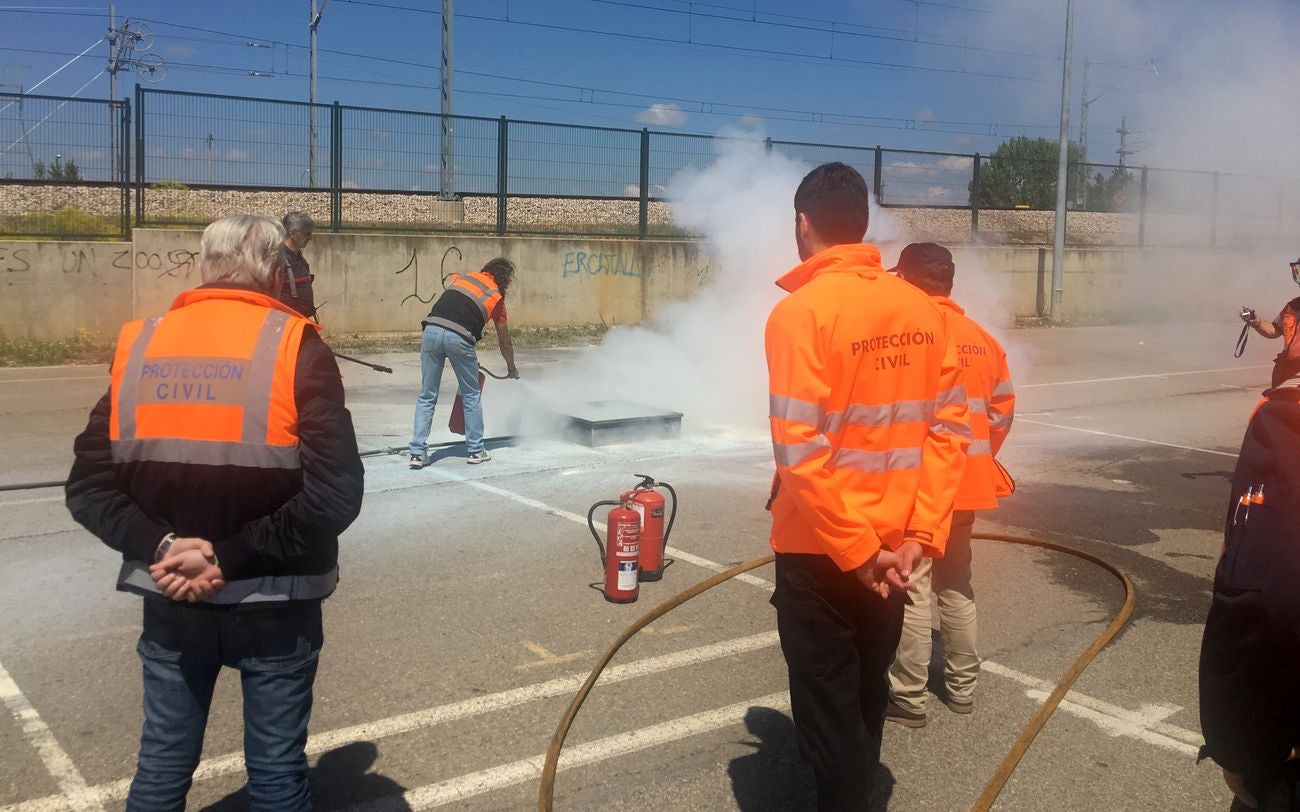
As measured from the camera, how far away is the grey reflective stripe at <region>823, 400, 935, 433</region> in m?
2.77

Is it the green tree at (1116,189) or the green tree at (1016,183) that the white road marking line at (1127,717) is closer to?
the green tree at (1016,183)

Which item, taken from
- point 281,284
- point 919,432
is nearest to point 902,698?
point 919,432

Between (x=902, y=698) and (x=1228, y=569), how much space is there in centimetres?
210

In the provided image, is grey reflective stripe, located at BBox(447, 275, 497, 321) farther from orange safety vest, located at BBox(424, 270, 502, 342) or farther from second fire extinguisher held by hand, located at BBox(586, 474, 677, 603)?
second fire extinguisher held by hand, located at BBox(586, 474, 677, 603)

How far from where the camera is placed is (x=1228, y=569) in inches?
88.5

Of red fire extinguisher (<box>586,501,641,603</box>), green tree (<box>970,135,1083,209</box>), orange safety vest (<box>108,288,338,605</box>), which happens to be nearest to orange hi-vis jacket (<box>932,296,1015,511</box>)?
red fire extinguisher (<box>586,501,641,603</box>)

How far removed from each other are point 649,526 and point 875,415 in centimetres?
305

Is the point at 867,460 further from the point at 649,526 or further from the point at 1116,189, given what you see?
the point at 1116,189

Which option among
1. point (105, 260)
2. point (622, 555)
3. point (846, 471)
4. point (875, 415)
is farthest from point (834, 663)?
point (105, 260)

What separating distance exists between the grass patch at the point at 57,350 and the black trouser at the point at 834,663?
14.3 m

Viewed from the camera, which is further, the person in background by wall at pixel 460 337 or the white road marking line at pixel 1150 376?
the white road marking line at pixel 1150 376

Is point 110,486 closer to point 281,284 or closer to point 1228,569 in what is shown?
point 281,284

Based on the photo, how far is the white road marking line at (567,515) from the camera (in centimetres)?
596

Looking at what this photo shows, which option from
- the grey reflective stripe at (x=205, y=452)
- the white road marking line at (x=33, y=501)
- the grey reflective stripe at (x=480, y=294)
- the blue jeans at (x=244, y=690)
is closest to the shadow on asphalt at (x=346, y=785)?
the blue jeans at (x=244, y=690)
